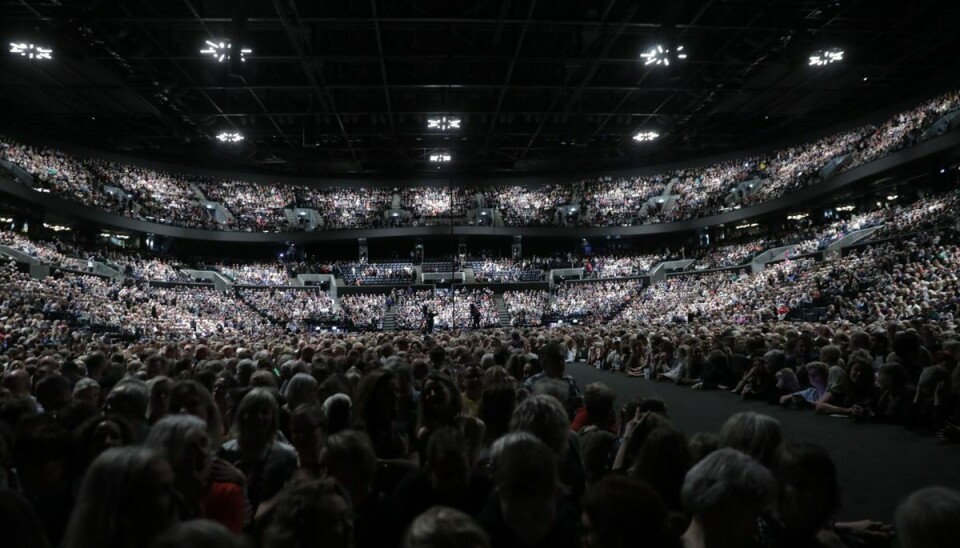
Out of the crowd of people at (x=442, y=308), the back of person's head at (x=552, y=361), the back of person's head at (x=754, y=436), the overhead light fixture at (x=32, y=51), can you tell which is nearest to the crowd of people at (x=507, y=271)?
the crowd of people at (x=442, y=308)

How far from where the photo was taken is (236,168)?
47.6 metres

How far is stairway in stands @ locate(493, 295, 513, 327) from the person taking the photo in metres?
37.8

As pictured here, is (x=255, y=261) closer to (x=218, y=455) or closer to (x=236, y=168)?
(x=236, y=168)

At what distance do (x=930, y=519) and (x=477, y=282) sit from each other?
41041 millimetres

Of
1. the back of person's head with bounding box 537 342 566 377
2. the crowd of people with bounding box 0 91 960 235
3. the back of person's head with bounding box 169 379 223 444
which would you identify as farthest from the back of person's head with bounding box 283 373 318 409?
the crowd of people with bounding box 0 91 960 235

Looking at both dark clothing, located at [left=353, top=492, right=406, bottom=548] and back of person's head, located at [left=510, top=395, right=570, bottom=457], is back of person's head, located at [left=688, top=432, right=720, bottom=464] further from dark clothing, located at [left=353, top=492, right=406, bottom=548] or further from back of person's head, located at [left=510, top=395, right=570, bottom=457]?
dark clothing, located at [left=353, top=492, right=406, bottom=548]

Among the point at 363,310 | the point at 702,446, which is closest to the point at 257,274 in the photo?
the point at 363,310

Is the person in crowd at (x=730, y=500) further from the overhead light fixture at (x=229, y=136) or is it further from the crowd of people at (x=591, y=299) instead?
the overhead light fixture at (x=229, y=136)

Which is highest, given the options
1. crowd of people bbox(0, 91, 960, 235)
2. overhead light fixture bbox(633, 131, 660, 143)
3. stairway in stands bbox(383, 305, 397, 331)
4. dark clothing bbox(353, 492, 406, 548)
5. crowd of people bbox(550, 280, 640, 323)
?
overhead light fixture bbox(633, 131, 660, 143)

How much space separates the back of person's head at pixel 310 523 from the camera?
1774mm

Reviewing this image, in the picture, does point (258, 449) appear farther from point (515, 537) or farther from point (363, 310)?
Result: point (363, 310)

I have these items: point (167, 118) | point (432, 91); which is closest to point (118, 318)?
point (167, 118)

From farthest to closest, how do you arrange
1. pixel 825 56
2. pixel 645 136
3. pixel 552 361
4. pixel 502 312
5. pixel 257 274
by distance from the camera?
1. pixel 257 274
2. pixel 502 312
3. pixel 645 136
4. pixel 825 56
5. pixel 552 361

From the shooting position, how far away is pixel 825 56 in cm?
2623
